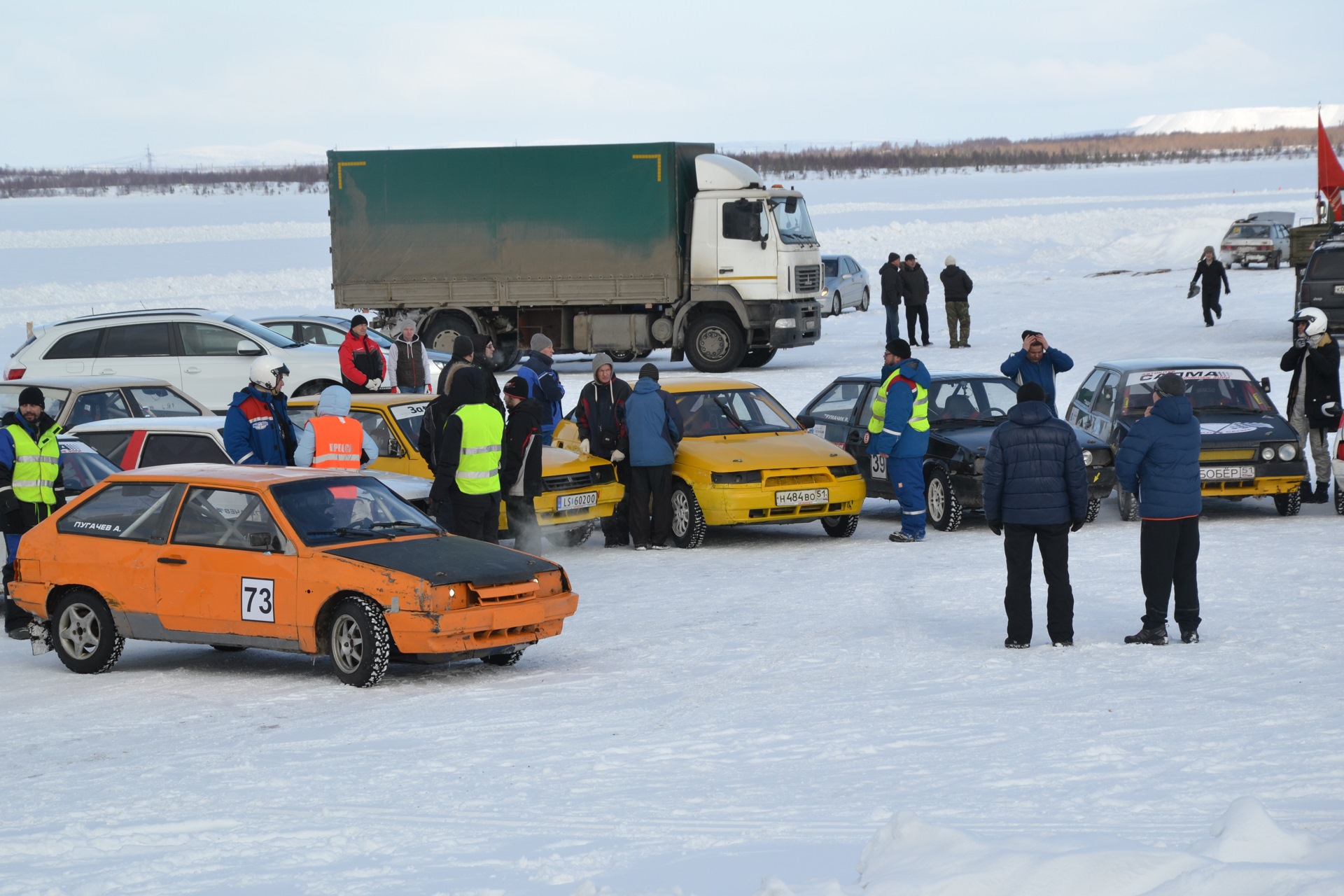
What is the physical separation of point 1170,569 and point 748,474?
4.83m

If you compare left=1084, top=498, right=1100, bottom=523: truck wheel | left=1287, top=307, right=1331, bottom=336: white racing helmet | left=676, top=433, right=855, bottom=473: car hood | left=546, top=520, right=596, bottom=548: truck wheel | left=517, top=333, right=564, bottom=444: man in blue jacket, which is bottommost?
left=546, top=520, right=596, bottom=548: truck wheel

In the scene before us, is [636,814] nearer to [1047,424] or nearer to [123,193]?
[1047,424]

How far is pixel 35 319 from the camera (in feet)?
129

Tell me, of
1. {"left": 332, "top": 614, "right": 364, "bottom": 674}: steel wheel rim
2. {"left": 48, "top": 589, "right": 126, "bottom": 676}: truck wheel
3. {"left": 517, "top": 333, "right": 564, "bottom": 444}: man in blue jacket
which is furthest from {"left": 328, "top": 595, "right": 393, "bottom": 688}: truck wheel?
{"left": 517, "top": 333, "right": 564, "bottom": 444}: man in blue jacket

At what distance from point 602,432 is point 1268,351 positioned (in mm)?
15815

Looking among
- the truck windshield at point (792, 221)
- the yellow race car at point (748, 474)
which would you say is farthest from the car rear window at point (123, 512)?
the truck windshield at point (792, 221)

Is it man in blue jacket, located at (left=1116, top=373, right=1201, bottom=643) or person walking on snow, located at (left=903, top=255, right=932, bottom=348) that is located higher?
person walking on snow, located at (left=903, top=255, right=932, bottom=348)

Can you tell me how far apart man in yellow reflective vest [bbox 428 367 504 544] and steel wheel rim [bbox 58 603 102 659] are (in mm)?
2599

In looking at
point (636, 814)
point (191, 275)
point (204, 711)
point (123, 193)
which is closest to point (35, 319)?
point (191, 275)

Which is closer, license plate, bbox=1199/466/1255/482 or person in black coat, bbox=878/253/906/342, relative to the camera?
license plate, bbox=1199/466/1255/482

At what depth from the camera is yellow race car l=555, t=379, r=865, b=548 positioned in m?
13.7

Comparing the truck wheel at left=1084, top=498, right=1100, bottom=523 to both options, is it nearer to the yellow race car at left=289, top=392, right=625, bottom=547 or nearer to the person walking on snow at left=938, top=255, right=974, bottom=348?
the yellow race car at left=289, top=392, right=625, bottom=547

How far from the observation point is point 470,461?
11.5 metres

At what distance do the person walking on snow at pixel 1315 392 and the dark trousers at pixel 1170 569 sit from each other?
18.3 feet
